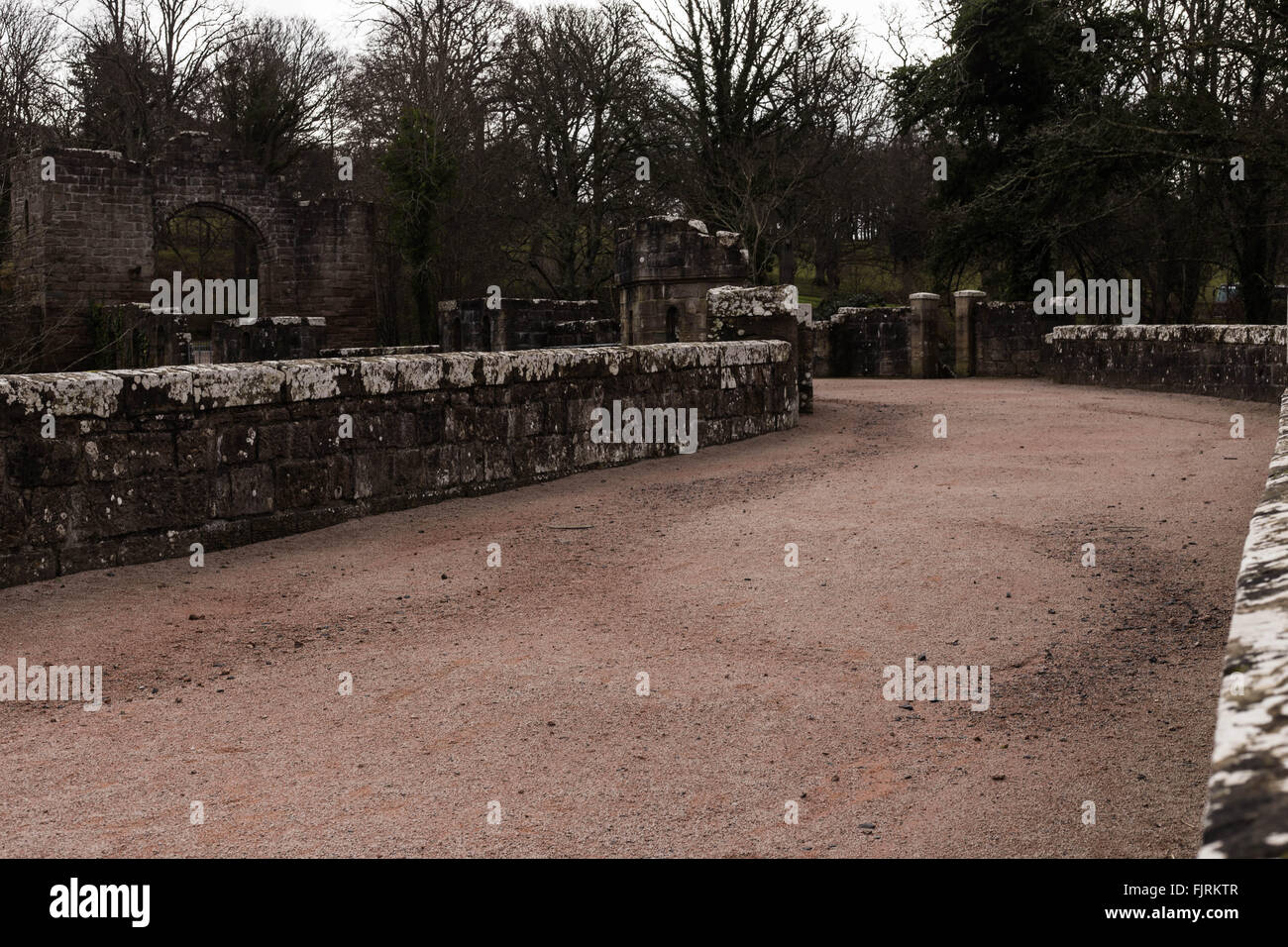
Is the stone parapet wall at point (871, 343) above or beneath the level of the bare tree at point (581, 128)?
beneath

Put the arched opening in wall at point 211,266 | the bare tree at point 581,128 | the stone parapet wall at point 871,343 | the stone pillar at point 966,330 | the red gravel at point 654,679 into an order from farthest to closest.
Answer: the bare tree at point 581,128
the arched opening in wall at point 211,266
the stone parapet wall at point 871,343
the stone pillar at point 966,330
the red gravel at point 654,679

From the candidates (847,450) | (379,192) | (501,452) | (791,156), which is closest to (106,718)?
(501,452)

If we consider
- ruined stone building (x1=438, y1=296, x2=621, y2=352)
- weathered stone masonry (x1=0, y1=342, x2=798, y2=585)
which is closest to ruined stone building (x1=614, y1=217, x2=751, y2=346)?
weathered stone masonry (x1=0, y1=342, x2=798, y2=585)

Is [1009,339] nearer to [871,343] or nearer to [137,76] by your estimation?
[871,343]

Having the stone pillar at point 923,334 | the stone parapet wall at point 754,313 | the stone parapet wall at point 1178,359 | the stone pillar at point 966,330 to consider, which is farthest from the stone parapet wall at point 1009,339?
the stone parapet wall at point 754,313

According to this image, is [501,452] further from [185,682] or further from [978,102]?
[978,102]

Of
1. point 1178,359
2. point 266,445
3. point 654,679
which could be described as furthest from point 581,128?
point 654,679

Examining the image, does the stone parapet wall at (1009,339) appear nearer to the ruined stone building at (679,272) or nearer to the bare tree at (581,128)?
the ruined stone building at (679,272)

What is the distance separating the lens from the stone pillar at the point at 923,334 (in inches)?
883

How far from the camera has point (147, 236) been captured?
1077 inches

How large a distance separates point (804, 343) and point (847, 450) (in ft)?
14.6

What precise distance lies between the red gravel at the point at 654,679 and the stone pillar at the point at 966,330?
14284 millimetres

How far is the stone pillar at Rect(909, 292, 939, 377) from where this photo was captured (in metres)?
22.4

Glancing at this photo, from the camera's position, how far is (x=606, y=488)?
30.1ft
